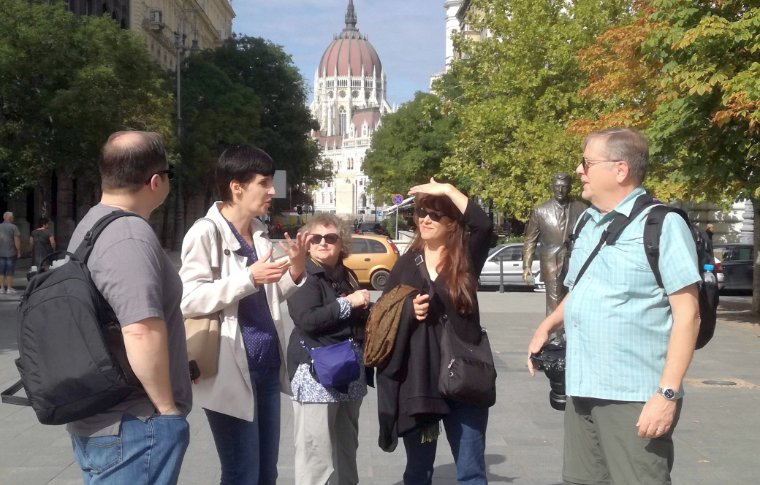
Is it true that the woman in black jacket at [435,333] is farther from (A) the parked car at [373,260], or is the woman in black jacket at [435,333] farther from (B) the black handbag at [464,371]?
(A) the parked car at [373,260]

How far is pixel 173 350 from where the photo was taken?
3273 mm

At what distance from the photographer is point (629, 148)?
3842 millimetres

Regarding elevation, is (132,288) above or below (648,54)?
below

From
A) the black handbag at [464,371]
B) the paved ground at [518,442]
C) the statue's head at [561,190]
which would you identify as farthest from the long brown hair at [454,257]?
the statue's head at [561,190]

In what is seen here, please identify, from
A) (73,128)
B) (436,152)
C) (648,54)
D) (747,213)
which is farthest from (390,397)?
(436,152)

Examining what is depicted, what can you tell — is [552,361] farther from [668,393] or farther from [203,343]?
[203,343]

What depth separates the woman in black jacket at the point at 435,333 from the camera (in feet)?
14.7

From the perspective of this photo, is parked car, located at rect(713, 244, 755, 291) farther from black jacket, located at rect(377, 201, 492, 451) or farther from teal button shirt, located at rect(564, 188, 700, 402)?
teal button shirt, located at rect(564, 188, 700, 402)

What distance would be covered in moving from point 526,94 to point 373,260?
8874mm

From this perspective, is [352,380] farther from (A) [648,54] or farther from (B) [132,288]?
(A) [648,54]

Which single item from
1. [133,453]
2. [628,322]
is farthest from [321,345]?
[133,453]

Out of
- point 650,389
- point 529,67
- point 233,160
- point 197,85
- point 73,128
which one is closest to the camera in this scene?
point 650,389

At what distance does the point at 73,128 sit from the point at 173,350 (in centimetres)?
2599

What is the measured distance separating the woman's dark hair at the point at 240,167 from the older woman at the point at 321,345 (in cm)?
50
